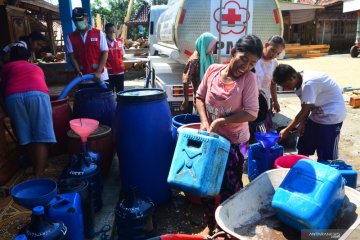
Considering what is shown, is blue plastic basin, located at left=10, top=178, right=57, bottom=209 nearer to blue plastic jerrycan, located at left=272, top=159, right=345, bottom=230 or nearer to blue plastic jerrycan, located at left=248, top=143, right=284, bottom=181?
blue plastic jerrycan, located at left=272, top=159, right=345, bottom=230

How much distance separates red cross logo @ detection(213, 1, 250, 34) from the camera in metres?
4.95

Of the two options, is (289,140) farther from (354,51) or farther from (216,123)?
(354,51)

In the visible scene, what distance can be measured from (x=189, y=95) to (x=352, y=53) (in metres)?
16.8

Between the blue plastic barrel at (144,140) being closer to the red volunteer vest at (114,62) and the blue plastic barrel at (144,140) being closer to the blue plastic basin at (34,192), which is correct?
the blue plastic basin at (34,192)

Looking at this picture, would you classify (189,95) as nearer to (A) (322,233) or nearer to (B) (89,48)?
(B) (89,48)

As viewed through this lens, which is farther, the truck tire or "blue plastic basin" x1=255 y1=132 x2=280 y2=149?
the truck tire

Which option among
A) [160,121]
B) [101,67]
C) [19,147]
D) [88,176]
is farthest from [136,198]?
[101,67]

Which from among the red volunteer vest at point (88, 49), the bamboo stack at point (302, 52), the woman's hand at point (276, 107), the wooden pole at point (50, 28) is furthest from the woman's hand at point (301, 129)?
the bamboo stack at point (302, 52)

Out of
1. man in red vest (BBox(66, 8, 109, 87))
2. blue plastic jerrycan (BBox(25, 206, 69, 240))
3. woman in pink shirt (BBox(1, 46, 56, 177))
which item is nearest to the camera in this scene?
blue plastic jerrycan (BBox(25, 206, 69, 240))

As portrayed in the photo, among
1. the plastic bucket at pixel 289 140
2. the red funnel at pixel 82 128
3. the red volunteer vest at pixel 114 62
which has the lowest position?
the plastic bucket at pixel 289 140

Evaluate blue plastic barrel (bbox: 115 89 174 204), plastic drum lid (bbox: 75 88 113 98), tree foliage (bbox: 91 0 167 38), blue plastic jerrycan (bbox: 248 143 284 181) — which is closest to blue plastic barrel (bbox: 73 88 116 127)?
plastic drum lid (bbox: 75 88 113 98)

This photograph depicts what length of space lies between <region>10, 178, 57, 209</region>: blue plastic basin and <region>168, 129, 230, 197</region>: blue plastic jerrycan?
90cm

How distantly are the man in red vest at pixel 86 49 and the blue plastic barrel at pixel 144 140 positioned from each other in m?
1.73

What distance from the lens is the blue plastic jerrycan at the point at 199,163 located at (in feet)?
7.20
